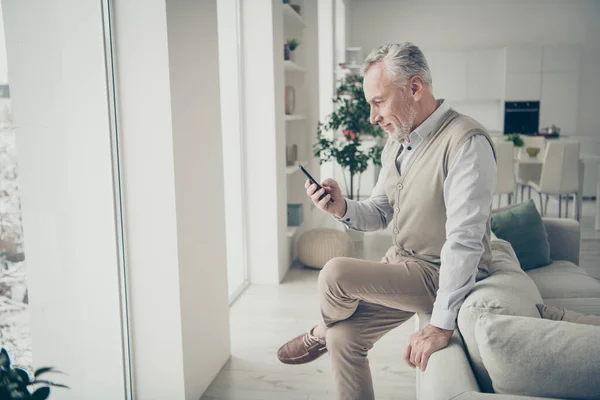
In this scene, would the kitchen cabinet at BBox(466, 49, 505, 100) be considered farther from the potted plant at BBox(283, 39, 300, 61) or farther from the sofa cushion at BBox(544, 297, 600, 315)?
the sofa cushion at BBox(544, 297, 600, 315)

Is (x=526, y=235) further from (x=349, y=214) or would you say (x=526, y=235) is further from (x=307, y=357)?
(x=307, y=357)

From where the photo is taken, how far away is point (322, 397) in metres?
2.43

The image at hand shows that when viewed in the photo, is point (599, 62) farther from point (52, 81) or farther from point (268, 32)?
point (52, 81)

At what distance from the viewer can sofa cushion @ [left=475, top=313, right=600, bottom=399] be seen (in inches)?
45.9

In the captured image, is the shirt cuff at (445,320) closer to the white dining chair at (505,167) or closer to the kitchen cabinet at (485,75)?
the white dining chair at (505,167)

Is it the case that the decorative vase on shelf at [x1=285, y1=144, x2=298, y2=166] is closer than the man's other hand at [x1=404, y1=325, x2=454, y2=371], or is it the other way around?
the man's other hand at [x1=404, y1=325, x2=454, y2=371]

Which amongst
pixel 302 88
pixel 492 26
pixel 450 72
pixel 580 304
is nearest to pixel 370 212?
pixel 580 304

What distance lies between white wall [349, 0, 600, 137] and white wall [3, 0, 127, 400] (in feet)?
26.7

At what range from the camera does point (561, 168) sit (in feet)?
19.3

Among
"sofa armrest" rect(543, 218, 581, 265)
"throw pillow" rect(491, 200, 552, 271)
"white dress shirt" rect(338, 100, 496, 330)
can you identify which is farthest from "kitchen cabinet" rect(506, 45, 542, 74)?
"white dress shirt" rect(338, 100, 496, 330)

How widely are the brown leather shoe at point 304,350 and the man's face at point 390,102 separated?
33.5 inches

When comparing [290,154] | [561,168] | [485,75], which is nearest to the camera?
[290,154]

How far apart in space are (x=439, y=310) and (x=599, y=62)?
8.95 meters

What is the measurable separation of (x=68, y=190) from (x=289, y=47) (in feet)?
9.91
